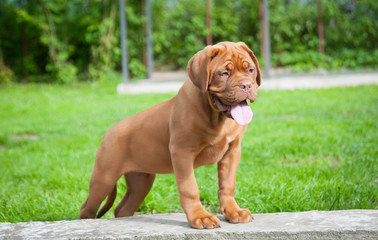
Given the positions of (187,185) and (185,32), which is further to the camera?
(185,32)

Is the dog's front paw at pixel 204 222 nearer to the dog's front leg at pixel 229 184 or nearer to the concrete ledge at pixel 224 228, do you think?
the concrete ledge at pixel 224 228

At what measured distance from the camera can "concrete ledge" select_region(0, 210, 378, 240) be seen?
2227mm

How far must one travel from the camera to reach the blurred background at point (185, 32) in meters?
11.8

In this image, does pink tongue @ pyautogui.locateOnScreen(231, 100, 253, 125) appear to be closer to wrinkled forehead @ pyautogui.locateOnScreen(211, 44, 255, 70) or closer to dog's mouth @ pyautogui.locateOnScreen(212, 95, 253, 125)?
dog's mouth @ pyautogui.locateOnScreen(212, 95, 253, 125)

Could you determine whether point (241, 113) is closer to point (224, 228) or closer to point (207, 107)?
point (207, 107)

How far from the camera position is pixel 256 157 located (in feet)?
14.7

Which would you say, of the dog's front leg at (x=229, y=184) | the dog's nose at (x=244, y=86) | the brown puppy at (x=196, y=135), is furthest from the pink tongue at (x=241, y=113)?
the dog's front leg at (x=229, y=184)

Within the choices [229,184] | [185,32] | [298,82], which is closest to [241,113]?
[229,184]

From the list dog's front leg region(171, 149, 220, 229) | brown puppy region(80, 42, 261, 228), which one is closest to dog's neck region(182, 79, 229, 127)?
brown puppy region(80, 42, 261, 228)

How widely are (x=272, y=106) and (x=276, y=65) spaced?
5529 millimetres

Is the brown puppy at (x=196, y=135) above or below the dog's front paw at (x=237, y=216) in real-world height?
above

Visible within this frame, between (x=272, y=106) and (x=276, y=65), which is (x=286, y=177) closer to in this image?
(x=272, y=106)

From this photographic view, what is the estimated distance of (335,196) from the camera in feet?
10.5

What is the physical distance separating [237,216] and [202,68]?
86cm
